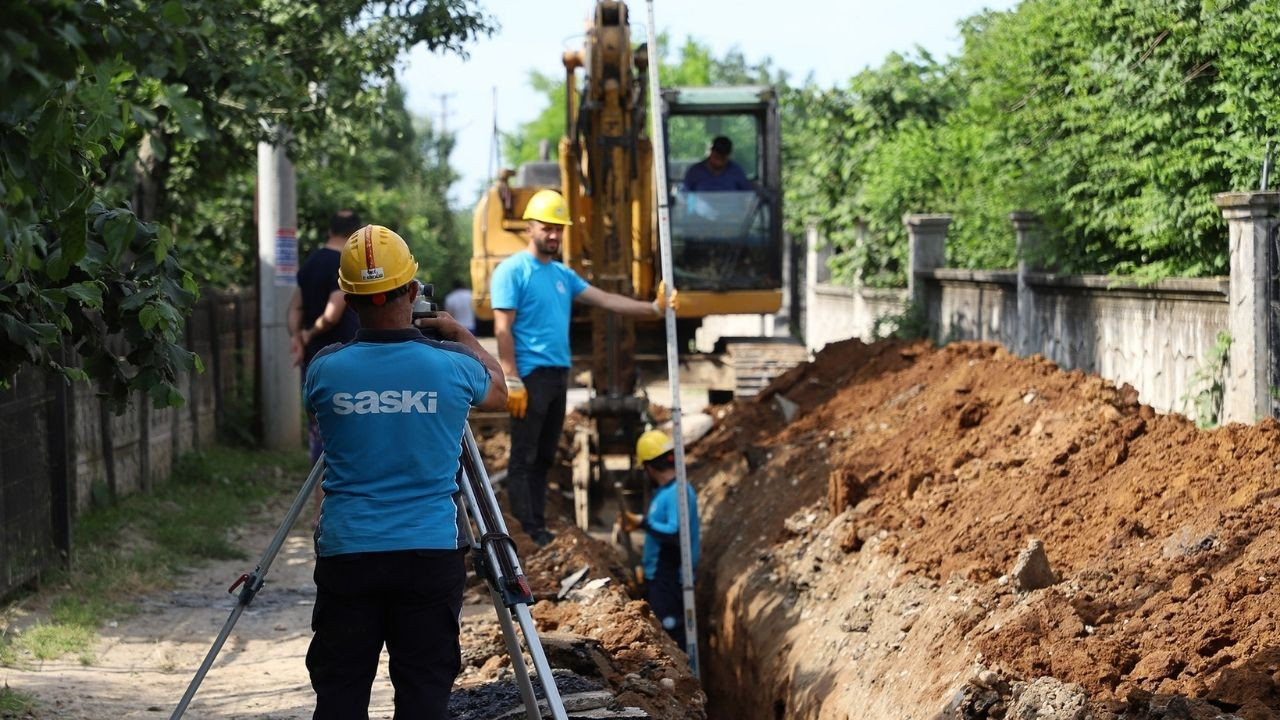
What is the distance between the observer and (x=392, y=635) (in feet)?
14.5

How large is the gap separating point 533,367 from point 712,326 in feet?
58.4

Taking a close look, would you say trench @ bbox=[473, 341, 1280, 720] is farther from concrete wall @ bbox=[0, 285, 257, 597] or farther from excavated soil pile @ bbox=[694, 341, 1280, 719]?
concrete wall @ bbox=[0, 285, 257, 597]

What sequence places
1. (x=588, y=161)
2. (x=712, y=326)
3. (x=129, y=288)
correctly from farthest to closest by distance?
(x=712, y=326) < (x=588, y=161) < (x=129, y=288)

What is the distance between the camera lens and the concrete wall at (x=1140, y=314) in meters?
7.76

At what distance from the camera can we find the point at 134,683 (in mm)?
6965

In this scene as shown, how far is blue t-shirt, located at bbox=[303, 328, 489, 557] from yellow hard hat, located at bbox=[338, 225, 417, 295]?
0.19 m

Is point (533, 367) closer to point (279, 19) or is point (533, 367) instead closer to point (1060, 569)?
point (1060, 569)

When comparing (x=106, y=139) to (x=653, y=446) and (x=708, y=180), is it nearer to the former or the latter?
(x=653, y=446)

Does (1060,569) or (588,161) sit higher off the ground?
(588,161)

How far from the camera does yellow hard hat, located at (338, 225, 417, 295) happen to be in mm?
4469

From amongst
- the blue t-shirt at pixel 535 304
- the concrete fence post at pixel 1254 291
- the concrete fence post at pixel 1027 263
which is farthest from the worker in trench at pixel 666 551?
the concrete fence post at pixel 1027 263

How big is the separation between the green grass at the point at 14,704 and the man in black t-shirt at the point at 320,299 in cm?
309

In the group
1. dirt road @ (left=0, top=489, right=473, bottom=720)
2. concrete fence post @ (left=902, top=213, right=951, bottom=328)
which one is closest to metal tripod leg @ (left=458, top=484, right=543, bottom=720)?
Answer: dirt road @ (left=0, top=489, right=473, bottom=720)

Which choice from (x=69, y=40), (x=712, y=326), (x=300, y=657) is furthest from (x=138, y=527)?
(x=712, y=326)
